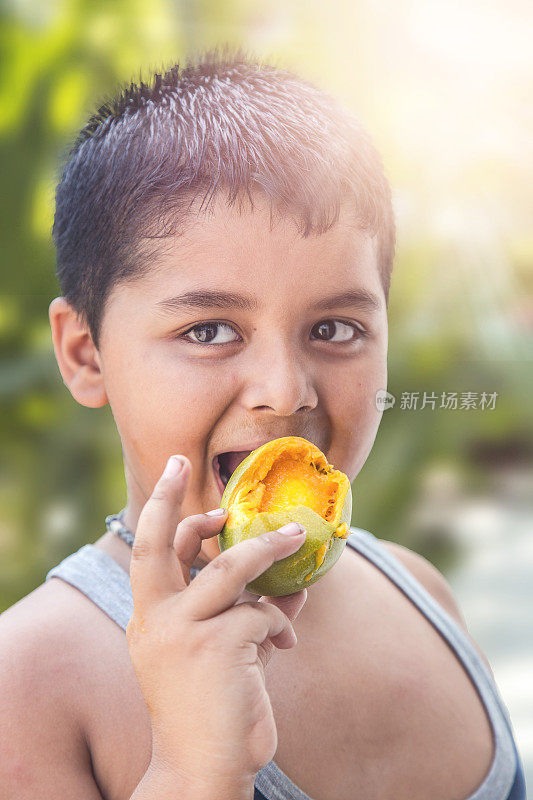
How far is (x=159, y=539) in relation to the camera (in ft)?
1.86

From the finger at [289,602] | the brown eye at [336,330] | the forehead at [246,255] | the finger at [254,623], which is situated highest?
the forehead at [246,255]

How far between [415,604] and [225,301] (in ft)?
1.49

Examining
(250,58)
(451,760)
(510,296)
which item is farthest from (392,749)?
(510,296)

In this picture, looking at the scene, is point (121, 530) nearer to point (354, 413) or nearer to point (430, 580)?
point (354, 413)

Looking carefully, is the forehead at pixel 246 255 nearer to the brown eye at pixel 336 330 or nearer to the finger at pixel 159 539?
the brown eye at pixel 336 330

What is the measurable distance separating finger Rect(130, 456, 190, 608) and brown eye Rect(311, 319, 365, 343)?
0.21m

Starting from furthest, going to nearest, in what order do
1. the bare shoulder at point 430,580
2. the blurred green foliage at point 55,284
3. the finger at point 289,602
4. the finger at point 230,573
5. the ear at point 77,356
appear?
the blurred green foliage at point 55,284 < the bare shoulder at point 430,580 < the ear at point 77,356 < the finger at point 289,602 < the finger at point 230,573

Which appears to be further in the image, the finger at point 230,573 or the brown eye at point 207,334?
the brown eye at point 207,334

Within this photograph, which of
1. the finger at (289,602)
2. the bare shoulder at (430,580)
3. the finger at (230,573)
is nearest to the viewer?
the finger at (230,573)

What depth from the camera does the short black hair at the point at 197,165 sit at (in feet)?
2.25

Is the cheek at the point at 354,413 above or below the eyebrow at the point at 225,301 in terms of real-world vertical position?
below

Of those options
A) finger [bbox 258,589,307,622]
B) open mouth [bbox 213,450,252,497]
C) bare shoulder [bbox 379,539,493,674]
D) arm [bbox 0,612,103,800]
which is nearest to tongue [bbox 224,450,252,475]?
open mouth [bbox 213,450,252,497]

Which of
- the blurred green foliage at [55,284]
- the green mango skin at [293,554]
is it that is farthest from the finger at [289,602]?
the blurred green foliage at [55,284]

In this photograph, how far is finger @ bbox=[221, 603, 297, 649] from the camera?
556 mm
